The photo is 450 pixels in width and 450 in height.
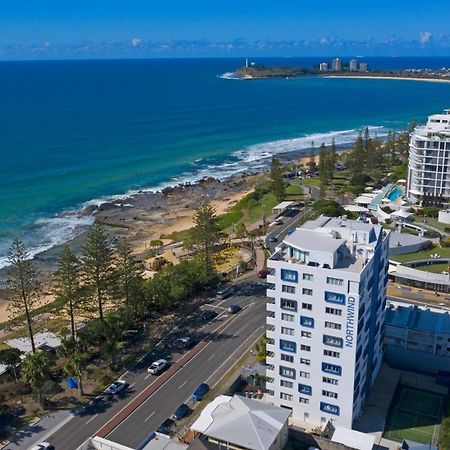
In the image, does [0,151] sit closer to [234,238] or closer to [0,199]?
[0,199]

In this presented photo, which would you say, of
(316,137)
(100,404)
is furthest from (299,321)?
(316,137)

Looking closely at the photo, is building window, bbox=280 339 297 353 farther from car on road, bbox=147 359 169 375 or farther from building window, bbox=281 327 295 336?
car on road, bbox=147 359 169 375

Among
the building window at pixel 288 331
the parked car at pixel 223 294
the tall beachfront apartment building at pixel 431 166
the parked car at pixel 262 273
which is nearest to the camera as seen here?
the building window at pixel 288 331

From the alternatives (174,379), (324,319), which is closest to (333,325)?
(324,319)

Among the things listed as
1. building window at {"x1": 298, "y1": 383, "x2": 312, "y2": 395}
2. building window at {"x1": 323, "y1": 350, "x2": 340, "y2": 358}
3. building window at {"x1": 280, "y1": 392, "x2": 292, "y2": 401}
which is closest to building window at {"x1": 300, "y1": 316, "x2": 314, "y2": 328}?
building window at {"x1": 323, "y1": 350, "x2": 340, "y2": 358}

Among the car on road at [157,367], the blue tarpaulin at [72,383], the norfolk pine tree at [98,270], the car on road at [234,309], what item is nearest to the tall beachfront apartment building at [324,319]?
the car on road at [157,367]

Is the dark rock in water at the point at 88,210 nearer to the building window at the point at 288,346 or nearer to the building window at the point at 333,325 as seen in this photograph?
the building window at the point at 288,346

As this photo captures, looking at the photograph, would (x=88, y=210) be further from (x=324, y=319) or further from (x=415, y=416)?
(x=415, y=416)
